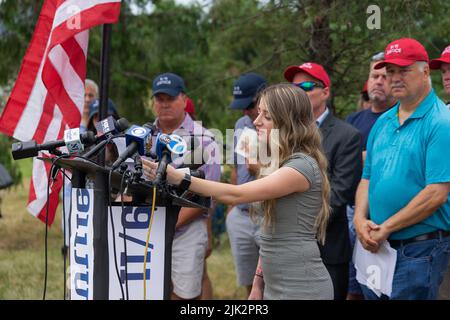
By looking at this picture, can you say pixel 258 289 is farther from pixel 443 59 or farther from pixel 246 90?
pixel 246 90

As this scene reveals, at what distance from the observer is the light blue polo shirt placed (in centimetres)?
378

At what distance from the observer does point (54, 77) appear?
4.62m

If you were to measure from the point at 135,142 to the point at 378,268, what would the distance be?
2.00 metres

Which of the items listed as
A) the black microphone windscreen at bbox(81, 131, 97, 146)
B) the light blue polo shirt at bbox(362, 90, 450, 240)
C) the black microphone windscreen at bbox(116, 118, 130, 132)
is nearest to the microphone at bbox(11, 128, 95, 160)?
the black microphone windscreen at bbox(81, 131, 97, 146)

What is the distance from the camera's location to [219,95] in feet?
25.4

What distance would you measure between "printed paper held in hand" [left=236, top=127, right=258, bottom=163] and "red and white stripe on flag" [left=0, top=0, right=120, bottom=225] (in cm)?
119

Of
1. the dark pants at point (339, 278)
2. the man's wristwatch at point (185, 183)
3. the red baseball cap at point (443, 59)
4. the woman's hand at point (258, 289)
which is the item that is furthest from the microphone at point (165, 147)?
the red baseball cap at point (443, 59)

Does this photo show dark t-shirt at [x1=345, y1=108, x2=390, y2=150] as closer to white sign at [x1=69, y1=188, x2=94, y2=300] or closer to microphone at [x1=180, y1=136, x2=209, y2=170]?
microphone at [x1=180, y1=136, x2=209, y2=170]

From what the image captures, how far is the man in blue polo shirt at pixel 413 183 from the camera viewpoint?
379 centimetres

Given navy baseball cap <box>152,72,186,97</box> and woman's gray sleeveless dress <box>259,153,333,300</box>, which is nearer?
woman's gray sleeveless dress <box>259,153,333,300</box>

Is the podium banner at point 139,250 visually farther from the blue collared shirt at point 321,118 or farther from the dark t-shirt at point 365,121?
the dark t-shirt at point 365,121

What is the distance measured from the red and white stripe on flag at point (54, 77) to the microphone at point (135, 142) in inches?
73.7

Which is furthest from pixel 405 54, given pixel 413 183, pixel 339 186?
pixel 339 186
